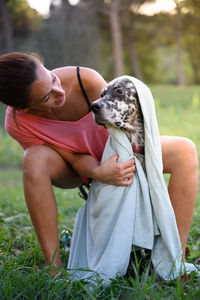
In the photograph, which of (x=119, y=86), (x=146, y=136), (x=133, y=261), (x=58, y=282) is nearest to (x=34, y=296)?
(x=58, y=282)

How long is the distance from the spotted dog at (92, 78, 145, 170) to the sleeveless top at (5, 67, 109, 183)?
1.13ft

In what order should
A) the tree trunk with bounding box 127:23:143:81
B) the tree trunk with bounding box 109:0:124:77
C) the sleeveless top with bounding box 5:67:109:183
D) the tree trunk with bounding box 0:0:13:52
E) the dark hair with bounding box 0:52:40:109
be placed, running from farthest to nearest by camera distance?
the tree trunk with bounding box 127:23:143:81, the tree trunk with bounding box 0:0:13:52, the tree trunk with bounding box 109:0:124:77, the sleeveless top with bounding box 5:67:109:183, the dark hair with bounding box 0:52:40:109

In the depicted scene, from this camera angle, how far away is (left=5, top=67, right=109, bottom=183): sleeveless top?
2.62m

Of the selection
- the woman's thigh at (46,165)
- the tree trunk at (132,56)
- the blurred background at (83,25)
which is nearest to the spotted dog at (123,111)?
the woman's thigh at (46,165)

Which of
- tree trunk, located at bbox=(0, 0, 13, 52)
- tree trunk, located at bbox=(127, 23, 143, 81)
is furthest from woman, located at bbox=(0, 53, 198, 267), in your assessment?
tree trunk, located at bbox=(127, 23, 143, 81)

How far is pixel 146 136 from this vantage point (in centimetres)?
229

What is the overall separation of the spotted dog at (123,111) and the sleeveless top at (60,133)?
34 centimetres

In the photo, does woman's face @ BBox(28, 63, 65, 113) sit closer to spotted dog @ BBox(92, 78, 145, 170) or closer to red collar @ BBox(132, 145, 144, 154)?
spotted dog @ BBox(92, 78, 145, 170)

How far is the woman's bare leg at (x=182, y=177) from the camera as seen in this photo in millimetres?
2387

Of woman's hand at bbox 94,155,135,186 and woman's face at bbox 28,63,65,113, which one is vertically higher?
woman's face at bbox 28,63,65,113

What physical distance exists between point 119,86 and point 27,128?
27.8 inches

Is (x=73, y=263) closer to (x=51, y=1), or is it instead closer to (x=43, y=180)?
(x=43, y=180)

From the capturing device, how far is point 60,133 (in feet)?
8.71

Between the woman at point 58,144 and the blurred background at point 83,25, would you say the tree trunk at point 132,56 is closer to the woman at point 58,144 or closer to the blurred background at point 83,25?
the blurred background at point 83,25
